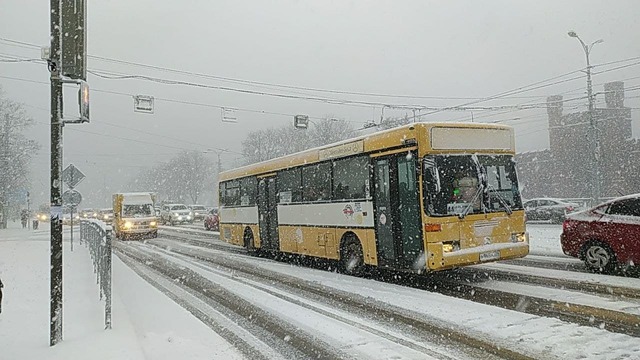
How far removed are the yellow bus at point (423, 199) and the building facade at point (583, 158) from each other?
133ft

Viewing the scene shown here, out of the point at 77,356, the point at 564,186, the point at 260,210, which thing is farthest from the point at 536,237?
the point at 564,186

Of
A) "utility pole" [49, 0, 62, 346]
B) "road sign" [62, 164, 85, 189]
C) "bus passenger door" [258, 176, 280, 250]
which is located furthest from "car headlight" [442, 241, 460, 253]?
"road sign" [62, 164, 85, 189]

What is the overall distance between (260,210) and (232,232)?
316 centimetres

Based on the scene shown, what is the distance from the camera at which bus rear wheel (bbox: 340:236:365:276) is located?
39.0ft

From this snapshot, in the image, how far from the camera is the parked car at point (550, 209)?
95.6ft

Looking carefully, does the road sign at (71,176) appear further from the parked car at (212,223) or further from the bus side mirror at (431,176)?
Answer: the parked car at (212,223)

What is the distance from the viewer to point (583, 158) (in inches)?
2077

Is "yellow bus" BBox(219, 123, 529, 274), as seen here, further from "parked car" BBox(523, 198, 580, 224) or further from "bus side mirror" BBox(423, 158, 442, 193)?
"parked car" BBox(523, 198, 580, 224)

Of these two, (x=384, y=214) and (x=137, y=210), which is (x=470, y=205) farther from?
(x=137, y=210)

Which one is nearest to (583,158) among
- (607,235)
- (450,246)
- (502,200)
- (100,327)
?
(607,235)

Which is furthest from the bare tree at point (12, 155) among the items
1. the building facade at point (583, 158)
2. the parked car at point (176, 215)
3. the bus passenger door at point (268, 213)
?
the building facade at point (583, 158)

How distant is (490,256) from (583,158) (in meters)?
48.7

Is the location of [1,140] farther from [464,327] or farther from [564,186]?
[564,186]

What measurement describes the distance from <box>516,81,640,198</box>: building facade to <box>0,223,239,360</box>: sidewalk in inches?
1794
